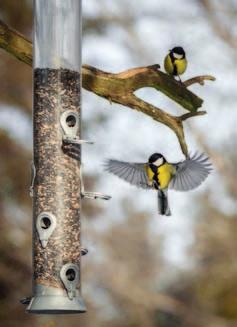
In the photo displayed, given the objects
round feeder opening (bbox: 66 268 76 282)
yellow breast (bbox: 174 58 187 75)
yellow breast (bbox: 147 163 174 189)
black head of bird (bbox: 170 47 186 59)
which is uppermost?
black head of bird (bbox: 170 47 186 59)

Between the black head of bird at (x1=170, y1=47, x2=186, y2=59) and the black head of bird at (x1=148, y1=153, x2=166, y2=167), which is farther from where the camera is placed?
the black head of bird at (x1=170, y1=47, x2=186, y2=59)

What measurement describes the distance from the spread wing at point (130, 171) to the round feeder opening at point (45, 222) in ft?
3.30

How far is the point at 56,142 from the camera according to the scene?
5.34 meters

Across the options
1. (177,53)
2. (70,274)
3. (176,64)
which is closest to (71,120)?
(70,274)

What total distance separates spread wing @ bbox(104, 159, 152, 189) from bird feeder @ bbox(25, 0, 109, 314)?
2.90 feet

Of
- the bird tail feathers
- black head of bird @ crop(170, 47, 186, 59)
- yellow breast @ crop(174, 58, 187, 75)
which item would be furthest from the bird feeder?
black head of bird @ crop(170, 47, 186, 59)

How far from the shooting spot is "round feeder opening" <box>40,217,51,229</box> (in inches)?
208

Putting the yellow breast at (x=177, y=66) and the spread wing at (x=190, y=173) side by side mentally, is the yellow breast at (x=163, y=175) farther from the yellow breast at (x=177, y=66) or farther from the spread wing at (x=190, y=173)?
the yellow breast at (x=177, y=66)

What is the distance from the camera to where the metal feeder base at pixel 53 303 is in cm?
505

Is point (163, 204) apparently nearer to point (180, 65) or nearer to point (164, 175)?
point (164, 175)

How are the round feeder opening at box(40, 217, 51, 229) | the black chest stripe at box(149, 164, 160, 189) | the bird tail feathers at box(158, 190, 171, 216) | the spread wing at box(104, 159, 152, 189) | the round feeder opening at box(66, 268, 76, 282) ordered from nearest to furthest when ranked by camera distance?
the round feeder opening at box(66, 268, 76, 282) < the round feeder opening at box(40, 217, 51, 229) < the bird tail feathers at box(158, 190, 171, 216) < the black chest stripe at box(149, 164, 160, 189) < the spread wing at box(104, 159, 152, 189)

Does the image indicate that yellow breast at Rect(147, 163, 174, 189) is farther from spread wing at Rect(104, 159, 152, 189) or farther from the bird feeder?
the bird feeder

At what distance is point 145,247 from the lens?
21.6 meters

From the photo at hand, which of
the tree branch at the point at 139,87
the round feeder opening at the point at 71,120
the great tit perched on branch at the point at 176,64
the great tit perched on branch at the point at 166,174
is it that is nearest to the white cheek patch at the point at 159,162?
the great tit perched on branch at the point at 166,174
